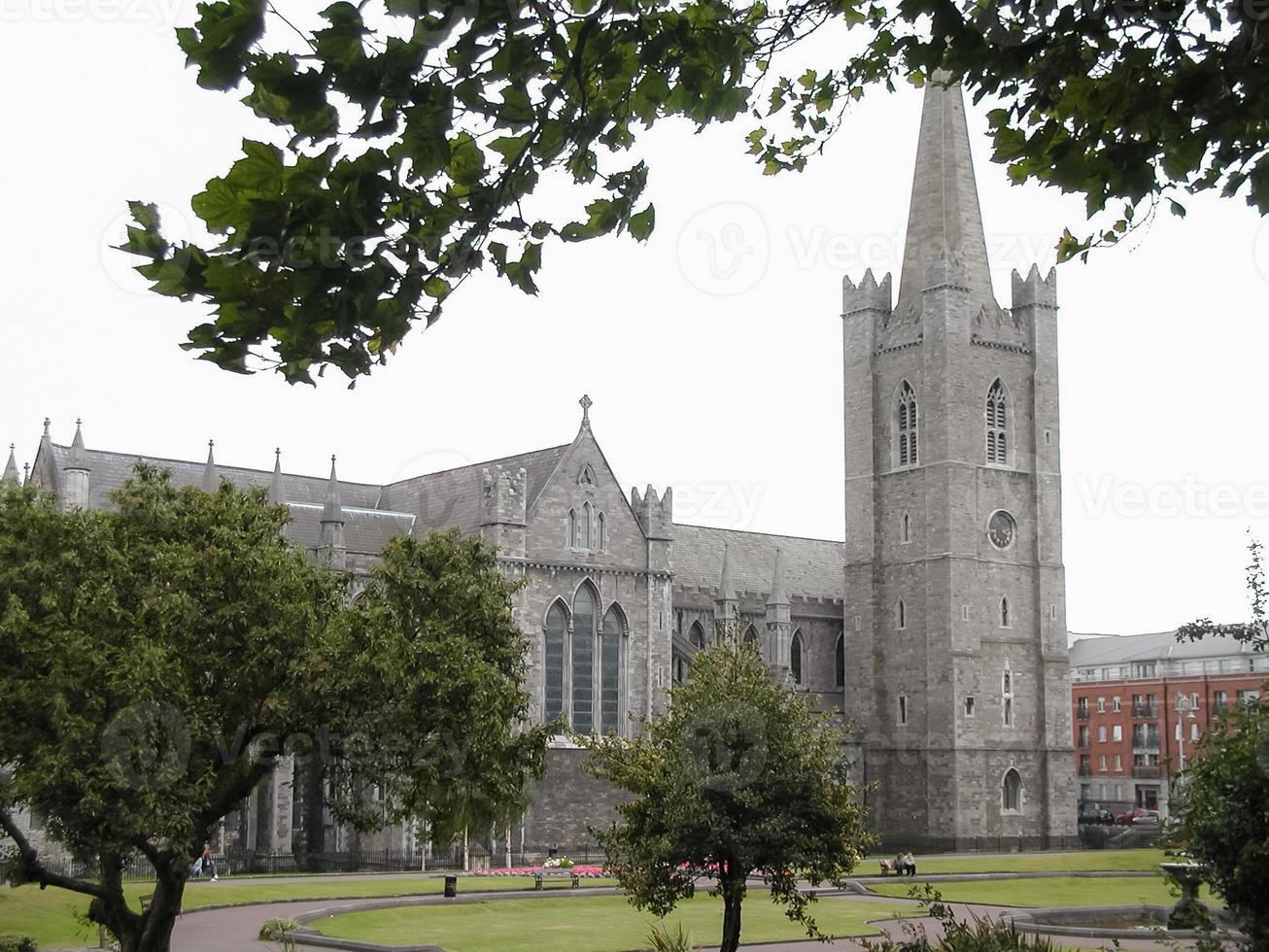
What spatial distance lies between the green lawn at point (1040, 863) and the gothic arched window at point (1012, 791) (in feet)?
15.3

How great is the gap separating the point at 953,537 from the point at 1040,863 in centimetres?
1612

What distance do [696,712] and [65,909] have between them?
17796 millimetres

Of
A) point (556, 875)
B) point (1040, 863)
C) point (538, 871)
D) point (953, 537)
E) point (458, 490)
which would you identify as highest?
point (458, 490)

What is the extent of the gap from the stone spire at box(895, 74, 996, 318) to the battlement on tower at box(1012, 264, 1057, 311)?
69.1 inches

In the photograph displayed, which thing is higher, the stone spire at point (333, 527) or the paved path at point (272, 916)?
the stone spire at point (333, 527)

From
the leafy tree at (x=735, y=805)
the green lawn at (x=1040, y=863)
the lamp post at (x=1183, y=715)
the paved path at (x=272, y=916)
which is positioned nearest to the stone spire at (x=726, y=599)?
the green lawn at (x=1040, y=863)

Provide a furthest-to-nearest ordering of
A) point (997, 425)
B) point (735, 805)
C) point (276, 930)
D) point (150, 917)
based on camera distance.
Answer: point (997, 425), point (276, 930), point (735, 805), point (150, 917)

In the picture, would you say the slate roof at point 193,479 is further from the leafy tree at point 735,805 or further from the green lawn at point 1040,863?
the leafy tree at point 735,805

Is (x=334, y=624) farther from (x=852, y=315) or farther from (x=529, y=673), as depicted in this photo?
(x=852, y=315)

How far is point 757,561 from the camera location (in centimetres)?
7625

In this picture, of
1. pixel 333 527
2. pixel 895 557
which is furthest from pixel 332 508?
pixel 895 557

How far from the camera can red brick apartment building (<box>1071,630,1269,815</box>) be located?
3681 inches

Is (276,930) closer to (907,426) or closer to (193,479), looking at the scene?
(193,479)

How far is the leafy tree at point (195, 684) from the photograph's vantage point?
20547 mm
